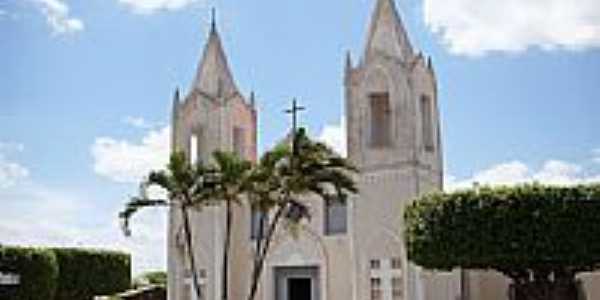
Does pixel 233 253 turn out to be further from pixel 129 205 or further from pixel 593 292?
pixel 593 292

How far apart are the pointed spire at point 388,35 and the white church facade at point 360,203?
0.13 ft

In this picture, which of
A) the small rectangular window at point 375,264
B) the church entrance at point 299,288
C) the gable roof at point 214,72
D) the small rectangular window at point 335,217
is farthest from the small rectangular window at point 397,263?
the gable roof at point 214,72

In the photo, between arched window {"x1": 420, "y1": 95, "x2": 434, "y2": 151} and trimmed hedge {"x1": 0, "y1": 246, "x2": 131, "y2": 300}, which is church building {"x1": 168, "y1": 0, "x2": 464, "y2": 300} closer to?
arched window {"x1": 420, "y1": 95, "x2": 434, "y2": 151}

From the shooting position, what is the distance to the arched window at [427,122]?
3300 centimetres

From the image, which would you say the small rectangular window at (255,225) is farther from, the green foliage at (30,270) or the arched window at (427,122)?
the green foliage at (30,270)

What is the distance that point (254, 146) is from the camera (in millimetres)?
38562

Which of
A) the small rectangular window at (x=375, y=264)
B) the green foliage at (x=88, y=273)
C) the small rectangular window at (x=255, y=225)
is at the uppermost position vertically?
the small rectangular window at (x=255, y=225)

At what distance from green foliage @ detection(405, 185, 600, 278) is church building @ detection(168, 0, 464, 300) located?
2.93m

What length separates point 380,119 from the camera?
113 feet

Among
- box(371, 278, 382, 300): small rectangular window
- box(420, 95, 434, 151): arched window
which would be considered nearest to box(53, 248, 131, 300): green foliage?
box(371, 278, 382, 300): small rectangular window

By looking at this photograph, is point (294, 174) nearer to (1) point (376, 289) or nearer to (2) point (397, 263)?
(2) point (397, 263)

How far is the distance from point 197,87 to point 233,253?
24.4 feet

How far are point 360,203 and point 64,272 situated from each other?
17432 mm

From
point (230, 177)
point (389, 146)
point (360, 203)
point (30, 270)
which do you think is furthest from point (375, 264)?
point (30, 270)
